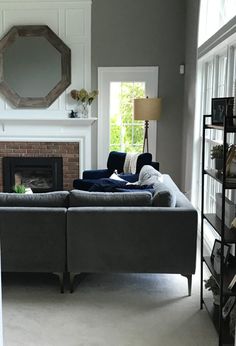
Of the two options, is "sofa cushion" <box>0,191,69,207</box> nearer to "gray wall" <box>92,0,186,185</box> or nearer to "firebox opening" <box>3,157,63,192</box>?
"firebox opening" <box>3,157,63,192</box>

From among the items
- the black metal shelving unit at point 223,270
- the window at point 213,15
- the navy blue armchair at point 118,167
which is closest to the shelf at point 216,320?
the black metal shelving unit at point 223,270

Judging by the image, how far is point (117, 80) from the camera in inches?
254

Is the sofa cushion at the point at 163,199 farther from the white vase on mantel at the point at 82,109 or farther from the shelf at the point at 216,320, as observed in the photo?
the white vase on mantel at the point at 82,109

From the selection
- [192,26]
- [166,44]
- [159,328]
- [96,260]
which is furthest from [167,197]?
[166,44]

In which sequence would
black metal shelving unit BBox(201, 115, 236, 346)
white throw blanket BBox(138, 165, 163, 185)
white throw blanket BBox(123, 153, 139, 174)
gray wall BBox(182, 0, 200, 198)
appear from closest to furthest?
1. black metal shelving unit BBox(201, 115, 236, 346)
2. white throw blanket BBox(138, 165, 163, 185)
3. gray wall BBox(182, 0, 200, 198)
4. white throw blanket BBox(123, 153, 139, 174)

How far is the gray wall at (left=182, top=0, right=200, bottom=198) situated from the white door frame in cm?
51

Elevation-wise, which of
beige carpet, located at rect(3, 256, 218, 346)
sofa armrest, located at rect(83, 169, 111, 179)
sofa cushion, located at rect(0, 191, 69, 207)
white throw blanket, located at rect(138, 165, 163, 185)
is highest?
white throw blanket, located at rect(138, 165, 163, 185)

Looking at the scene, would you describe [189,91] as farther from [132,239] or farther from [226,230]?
[226,230]

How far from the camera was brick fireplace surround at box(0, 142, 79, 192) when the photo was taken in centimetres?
653

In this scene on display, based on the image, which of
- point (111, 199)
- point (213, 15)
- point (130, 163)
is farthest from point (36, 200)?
point (213, 15)

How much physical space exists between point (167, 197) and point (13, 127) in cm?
399

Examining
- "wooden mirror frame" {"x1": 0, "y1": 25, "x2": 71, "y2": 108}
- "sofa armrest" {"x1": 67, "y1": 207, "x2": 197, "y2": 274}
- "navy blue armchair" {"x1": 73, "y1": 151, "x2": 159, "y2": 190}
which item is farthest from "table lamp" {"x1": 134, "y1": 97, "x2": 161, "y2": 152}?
"sofa armrest" {"x1": 67, "y1": 207, "x2": 197, "y2": 274}

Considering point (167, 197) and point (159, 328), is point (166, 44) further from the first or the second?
point (159, 328)

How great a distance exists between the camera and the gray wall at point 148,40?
6.28m
